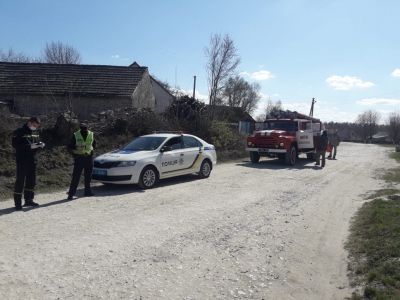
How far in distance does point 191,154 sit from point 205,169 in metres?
0.93

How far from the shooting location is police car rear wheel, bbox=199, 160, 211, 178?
12.6 metres

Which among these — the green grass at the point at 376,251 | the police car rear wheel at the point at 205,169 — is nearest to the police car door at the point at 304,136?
the police car rear wheel at the point at 205,169

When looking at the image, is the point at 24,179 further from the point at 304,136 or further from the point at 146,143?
the point at 304,136

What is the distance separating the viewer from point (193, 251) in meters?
5.56

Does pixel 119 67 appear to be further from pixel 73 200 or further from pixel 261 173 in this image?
pixel 73 200

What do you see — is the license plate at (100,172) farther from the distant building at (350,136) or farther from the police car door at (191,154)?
the distant building at (350,136)

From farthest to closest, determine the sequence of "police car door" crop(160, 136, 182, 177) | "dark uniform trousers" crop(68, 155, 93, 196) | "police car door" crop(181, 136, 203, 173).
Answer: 1. "police car door" crop(181, 136, 203, 173)
2. "police car door" crop(160, 136, 182, 177)
3. "dark uniform trousers" crop(68, 155, 93, 196)

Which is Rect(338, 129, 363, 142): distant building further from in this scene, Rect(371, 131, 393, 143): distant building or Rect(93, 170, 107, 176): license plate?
Rect(93, 170, 107, 176): license plate

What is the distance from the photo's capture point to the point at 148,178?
10422 millimetres

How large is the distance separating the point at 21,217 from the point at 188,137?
6345 mm

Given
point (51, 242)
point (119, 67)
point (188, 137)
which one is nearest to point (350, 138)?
point (119, 67)

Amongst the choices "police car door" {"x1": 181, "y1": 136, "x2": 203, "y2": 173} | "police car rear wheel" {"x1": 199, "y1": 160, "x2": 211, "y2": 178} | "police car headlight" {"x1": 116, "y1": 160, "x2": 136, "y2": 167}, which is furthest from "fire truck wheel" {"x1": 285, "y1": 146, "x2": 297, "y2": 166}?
"police car headlight" {"x1": 116, "y1": 160, "x2": 136, "y2": 167}

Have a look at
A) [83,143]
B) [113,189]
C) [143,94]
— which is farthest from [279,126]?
[83,143]

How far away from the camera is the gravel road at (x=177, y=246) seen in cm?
436
